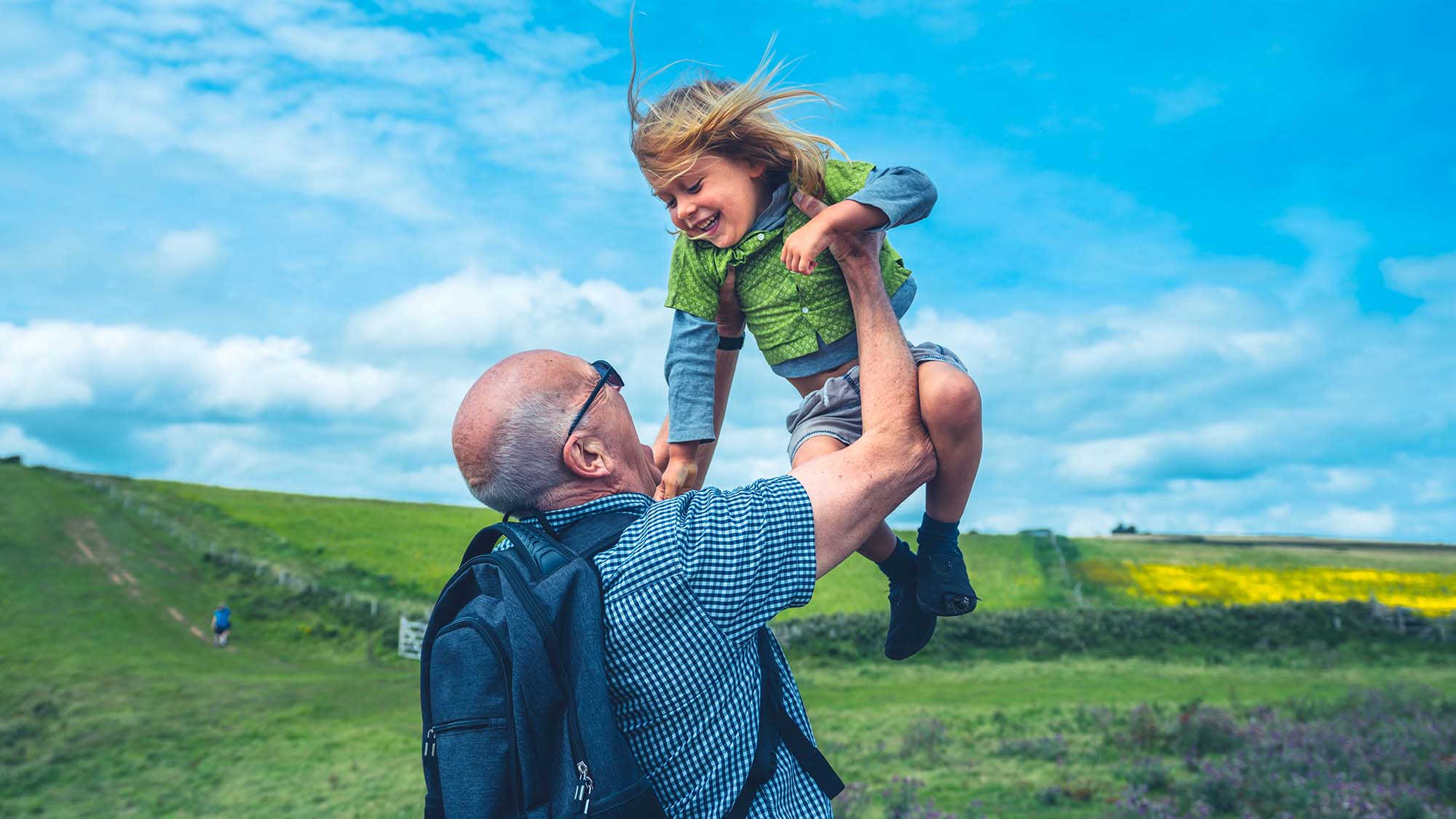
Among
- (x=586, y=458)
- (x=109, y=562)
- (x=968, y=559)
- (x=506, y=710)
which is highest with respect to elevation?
(x=109, y=562)

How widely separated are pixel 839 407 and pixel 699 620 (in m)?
1.00

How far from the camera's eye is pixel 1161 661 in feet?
81.7

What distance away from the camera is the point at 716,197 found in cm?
295

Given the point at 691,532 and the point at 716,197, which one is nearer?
the point at 691,532

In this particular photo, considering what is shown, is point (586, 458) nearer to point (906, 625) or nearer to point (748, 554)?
point (748, 554)

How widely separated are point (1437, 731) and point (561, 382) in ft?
51.3

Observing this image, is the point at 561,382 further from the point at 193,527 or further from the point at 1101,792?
the point at 193,527

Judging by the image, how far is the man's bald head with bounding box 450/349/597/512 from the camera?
2381 millimetres

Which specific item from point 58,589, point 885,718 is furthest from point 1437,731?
point 58,589

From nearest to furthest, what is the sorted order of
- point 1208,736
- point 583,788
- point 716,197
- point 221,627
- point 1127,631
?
point 583,788
point 716,197
point 1208,736
point 221,627
point 1127,631

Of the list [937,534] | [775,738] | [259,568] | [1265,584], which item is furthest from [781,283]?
[1265,584]

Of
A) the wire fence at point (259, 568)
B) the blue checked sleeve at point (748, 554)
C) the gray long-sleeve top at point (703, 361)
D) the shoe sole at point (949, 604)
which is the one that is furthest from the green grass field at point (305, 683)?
the blue checked sleeve at point (748, 554)

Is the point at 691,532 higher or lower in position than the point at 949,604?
higher

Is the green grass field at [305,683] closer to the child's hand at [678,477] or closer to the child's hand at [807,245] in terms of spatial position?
the child's hand at [678,477]
